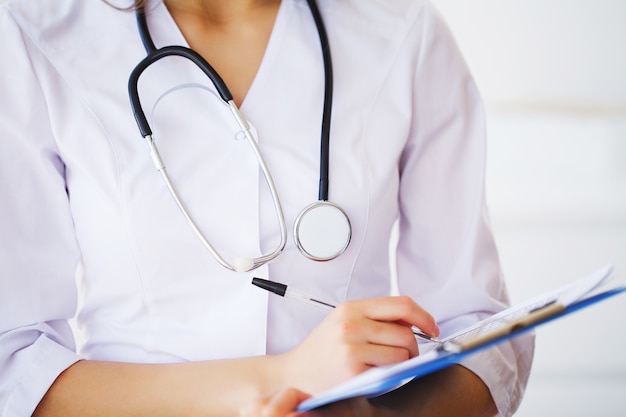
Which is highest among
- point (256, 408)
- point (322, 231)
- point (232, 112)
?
point (232, 112)

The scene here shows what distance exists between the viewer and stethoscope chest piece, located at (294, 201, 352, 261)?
823 mm

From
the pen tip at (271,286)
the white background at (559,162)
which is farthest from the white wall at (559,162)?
the pen tip at (271,286)

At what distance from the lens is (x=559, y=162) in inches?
79.0

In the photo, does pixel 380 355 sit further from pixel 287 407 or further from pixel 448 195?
pixel 448 195

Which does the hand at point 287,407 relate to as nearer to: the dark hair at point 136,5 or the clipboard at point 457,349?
the clipboard at point 457,349

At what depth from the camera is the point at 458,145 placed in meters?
0.97

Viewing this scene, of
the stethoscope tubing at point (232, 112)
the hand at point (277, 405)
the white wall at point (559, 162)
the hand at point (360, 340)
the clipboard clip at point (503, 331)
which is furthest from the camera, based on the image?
the white wall at point (559, 162)

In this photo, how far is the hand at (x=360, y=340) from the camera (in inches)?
27.0

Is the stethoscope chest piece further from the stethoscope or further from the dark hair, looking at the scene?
the dark hair

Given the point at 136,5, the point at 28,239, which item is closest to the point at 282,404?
the point at 28,239

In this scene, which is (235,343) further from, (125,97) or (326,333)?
(125,97)

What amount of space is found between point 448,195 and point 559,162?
117cm

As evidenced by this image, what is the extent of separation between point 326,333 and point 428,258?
1.03 feet

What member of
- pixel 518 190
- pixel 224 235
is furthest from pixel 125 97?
pixel 518 190
